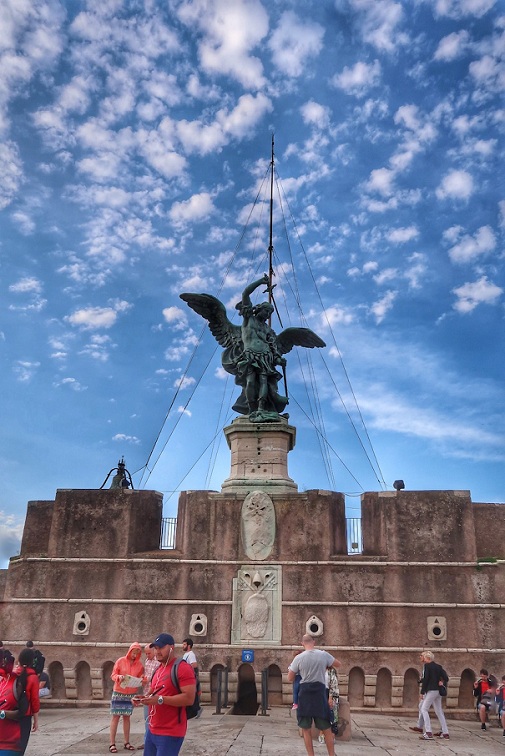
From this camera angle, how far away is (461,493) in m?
15.9

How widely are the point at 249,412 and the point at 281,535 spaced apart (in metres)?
3.78

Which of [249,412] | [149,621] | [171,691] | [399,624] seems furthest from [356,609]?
[171,691]

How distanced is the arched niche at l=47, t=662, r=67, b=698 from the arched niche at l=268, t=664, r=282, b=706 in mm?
4625

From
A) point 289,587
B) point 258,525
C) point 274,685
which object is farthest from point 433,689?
point 258,525

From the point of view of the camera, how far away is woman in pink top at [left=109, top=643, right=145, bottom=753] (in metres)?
8.93

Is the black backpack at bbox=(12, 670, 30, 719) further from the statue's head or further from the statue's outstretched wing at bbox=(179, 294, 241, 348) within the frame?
the statue's head

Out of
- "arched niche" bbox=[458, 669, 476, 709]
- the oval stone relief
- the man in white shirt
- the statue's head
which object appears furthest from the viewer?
the statue's head

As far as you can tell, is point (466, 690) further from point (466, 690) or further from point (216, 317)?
point (216, 317)

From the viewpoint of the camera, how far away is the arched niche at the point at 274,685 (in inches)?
563

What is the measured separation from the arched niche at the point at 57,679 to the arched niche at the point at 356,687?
21.0 ft

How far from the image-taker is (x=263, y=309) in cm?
1842

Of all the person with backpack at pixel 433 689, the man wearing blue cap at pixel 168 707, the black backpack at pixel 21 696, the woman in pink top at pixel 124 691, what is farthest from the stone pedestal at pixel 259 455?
the man wearing blue cap at pixel 168 707

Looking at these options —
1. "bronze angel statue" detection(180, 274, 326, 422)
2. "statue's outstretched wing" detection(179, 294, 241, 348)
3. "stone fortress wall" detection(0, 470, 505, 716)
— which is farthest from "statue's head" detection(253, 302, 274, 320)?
"stone fortress wall" detection(0, 470, 505, 716)

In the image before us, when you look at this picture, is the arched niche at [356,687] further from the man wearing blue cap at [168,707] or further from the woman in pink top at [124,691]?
the man wearing blue cap at [168,707]
